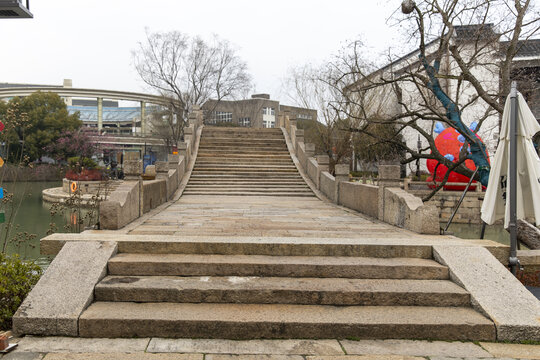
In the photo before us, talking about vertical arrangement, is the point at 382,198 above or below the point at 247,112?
below

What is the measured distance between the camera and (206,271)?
477cm

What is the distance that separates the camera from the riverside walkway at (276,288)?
3.96m

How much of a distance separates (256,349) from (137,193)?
4715 mm

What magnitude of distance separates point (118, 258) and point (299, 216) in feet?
14.4

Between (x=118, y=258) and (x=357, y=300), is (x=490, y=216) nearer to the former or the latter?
(x=357, y=300)

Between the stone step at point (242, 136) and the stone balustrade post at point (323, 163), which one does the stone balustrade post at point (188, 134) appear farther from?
the stone balustrade post at point (323, 163)

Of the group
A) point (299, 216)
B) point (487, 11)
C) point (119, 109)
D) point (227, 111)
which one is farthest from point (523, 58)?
point (119, 109)

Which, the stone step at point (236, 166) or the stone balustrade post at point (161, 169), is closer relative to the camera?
the stone balustrade post at point (161, 169)

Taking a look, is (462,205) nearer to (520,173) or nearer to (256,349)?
(520,173)

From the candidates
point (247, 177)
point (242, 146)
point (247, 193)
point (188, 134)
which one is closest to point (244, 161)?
point (242, 146)

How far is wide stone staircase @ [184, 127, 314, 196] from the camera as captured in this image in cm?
1427

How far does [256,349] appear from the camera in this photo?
12.2 feet

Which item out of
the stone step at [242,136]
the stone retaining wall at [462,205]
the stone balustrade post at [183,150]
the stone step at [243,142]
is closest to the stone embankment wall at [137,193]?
the stone balustrade post at [183,150]

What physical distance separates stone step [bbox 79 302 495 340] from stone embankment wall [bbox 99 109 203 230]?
6.87 ft
